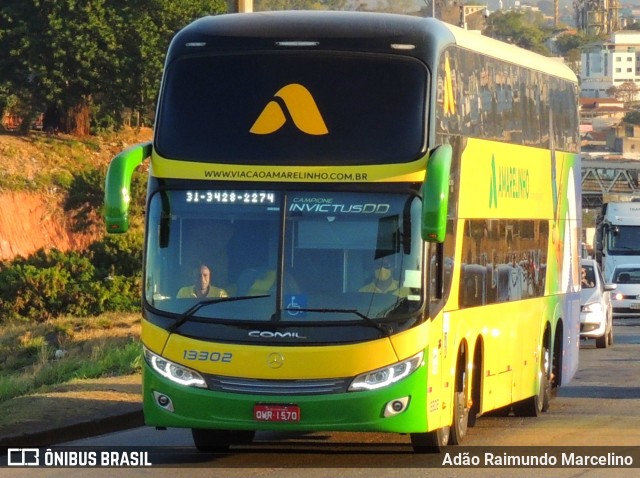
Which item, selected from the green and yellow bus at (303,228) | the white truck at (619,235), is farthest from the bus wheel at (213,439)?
the white truck at (619,235)

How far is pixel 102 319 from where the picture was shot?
40156 mm

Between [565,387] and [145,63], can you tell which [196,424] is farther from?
[145,63]

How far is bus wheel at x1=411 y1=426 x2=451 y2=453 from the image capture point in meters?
13.2

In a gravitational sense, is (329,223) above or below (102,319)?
above

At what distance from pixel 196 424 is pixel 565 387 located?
9974mm

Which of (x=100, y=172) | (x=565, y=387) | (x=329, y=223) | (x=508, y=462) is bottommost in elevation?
(x=100, y=172)

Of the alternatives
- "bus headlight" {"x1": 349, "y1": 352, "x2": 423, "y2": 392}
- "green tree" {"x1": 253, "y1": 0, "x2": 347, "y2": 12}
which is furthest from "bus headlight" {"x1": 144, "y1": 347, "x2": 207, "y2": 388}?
"green tree" {"x1": 253, "y1": 0, "x2": 347, "y2": 12}

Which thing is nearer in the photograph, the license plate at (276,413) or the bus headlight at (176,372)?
the license plate at (276,413)

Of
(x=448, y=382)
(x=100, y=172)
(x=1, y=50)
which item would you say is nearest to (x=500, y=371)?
(x=448, y=382)

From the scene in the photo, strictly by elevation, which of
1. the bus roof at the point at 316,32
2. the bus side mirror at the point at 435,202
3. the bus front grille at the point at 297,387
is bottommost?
the bus front grille at the point at 297,387

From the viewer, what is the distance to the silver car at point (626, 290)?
1704 inches

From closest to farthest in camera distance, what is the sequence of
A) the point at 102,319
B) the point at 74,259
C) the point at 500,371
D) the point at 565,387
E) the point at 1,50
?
the point at 500,371, the point at 565,387, the point at 102,319, the point at 74,259, the point at 1,50

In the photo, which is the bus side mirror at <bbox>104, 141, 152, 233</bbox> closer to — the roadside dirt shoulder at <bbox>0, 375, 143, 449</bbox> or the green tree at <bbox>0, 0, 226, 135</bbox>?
the roadside dirt shoulder at <bbox>0, 375, 143, 449</bbox>

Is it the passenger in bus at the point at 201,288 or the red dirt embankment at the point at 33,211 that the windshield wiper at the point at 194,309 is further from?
the red dirt embankment at the point at 33,211
